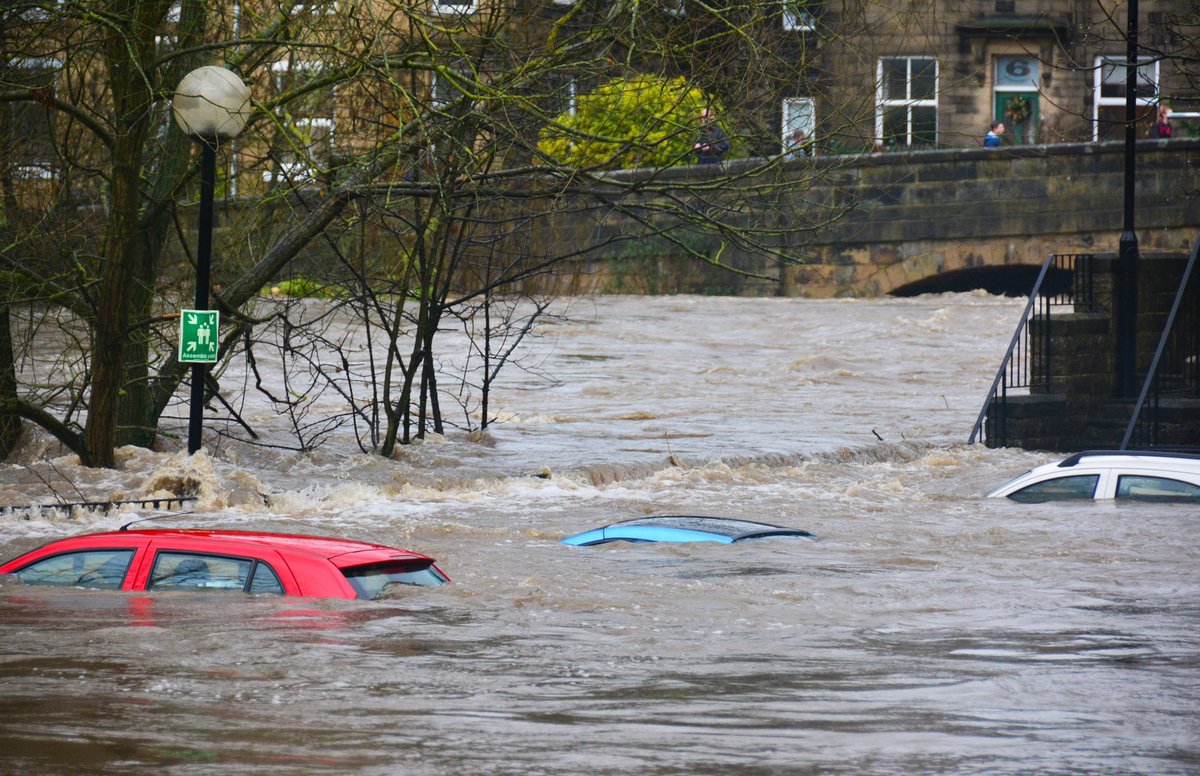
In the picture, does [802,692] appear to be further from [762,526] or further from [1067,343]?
[1067,343]

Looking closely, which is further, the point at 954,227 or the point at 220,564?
the point at 954,227

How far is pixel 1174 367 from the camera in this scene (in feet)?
71.2

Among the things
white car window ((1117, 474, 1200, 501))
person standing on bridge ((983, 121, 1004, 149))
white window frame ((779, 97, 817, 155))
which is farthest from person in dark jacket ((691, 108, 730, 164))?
person standing on bridge ((983, 121, 1004, 149))

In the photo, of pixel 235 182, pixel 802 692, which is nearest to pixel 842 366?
pixel 235 182

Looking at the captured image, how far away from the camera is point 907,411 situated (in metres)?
26.2

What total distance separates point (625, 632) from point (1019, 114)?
34098 mm

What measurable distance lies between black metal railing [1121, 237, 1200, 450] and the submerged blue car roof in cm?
791

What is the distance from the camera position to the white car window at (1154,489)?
13031 mm

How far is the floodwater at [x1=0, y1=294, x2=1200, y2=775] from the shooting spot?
7.12m

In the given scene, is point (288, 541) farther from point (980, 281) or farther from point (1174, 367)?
point (980, 281)

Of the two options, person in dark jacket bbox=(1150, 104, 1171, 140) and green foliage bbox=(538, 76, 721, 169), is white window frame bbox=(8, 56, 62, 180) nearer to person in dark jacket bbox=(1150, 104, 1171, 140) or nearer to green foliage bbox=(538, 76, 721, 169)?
green foliage bbox=(538, 76, 721, 169)

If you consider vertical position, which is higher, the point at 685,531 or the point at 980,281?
the point at 980,281

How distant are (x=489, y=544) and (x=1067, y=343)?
10.4 metres

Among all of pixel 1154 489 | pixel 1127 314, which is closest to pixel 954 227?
pixel 1127 314
